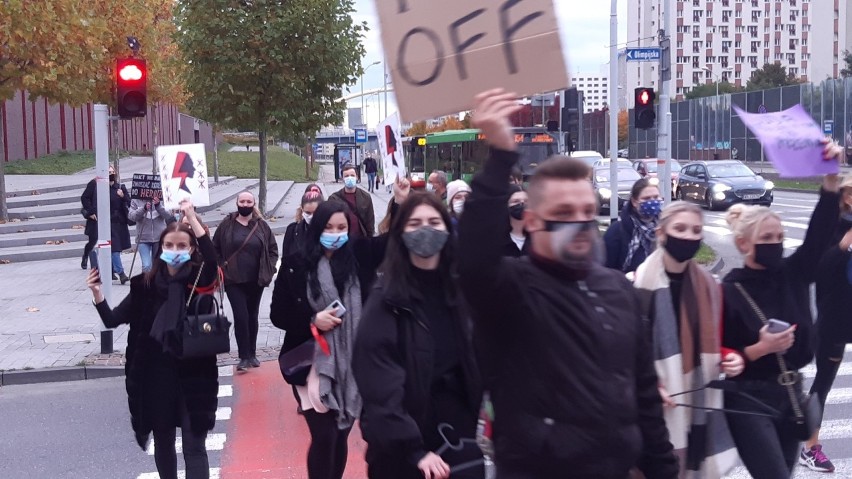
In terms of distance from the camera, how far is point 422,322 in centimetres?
383

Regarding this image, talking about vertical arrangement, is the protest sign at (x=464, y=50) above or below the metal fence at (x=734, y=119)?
below

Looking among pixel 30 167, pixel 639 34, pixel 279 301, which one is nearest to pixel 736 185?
pixel 30 167

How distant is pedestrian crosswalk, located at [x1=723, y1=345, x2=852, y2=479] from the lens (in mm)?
6488

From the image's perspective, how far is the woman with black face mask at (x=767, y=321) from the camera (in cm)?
445

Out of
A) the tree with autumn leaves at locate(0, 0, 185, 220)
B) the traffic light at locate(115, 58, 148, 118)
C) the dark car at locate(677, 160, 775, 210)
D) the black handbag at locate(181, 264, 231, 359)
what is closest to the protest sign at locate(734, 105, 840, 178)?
the black handbag at locate(181, 264, 231, 359)

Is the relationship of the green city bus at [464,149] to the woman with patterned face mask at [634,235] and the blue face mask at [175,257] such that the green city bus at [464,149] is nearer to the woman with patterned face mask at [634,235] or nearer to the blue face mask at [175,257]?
the woman with patterned face mask at [634,235]

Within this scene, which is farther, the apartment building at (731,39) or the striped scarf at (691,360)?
the apartment building at (731,39)

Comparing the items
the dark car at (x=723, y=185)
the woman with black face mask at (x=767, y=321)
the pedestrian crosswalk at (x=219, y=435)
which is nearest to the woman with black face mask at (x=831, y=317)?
the woman with black face mask at (x=767, y=321)

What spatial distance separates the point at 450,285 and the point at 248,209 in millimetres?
6265

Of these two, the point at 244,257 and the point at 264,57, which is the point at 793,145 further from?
the point at 264,57

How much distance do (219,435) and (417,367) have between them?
15.1 ft

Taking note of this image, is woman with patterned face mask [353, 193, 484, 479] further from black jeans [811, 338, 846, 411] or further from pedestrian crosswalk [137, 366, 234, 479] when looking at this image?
black jeans [811, 338, 846, 411]

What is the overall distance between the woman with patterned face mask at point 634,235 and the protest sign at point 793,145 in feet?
7.15

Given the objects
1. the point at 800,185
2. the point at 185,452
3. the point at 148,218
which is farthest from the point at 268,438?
the point at 800,185
